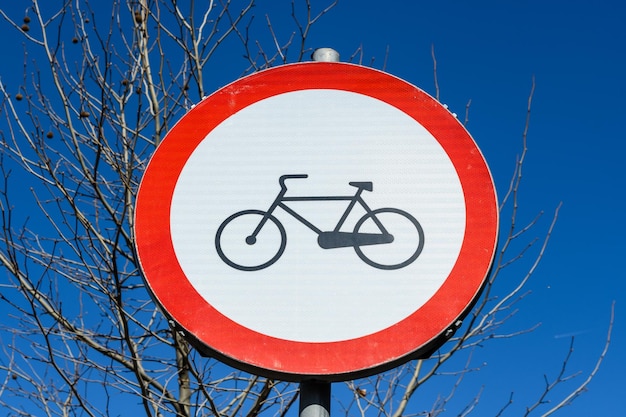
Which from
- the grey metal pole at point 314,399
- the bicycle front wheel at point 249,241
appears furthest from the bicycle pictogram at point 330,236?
the grey metal pole at point 314,399

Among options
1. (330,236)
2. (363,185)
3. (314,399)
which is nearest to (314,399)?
(314,399)

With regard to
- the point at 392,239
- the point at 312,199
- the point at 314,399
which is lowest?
the point at 314,399

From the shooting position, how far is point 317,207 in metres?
1.84

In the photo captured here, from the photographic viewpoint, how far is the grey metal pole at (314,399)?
151cm

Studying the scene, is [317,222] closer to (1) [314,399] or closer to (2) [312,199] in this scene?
(2) [312,199]

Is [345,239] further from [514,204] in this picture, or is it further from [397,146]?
[514,204]

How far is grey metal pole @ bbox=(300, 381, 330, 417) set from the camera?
1506 mm

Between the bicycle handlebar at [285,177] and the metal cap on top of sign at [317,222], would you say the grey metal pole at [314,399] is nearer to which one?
the metal cap on top of sign at [317,222]

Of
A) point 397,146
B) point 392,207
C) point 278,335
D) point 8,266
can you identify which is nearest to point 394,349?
point 278,335

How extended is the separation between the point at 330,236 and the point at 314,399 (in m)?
0.39

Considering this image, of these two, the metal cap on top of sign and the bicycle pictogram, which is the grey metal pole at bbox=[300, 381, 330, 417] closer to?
the metal cap on top of sign

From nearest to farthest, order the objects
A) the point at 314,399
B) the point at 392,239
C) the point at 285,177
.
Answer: the point at 314,399, the point at 392,239, the point at 285,177

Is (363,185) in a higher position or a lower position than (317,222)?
higher

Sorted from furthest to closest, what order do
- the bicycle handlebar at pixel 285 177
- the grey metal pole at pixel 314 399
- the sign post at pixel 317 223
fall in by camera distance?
the bicycle handlebar at pixel 285 177 → the sign post at pixel 317 223 → the grey metal pole at pixel 314 399
